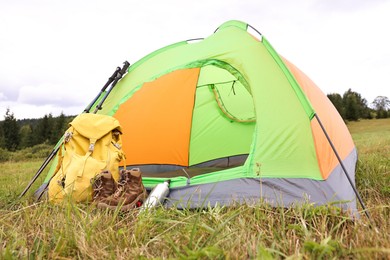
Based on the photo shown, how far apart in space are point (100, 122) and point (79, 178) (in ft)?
2.01

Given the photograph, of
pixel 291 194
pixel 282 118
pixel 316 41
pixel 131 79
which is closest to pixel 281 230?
pixel 291 194

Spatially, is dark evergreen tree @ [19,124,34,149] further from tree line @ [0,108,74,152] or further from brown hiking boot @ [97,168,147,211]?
brown hiking boot @ [97,168,147,211]

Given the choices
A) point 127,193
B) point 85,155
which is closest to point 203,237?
point 127,193

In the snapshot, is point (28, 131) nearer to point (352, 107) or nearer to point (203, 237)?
point (203, 237)

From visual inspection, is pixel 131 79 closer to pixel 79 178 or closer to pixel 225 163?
pixel 79 178

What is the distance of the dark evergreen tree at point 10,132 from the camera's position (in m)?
31.8

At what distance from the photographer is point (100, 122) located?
2867 millimetres

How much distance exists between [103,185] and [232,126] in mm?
2925

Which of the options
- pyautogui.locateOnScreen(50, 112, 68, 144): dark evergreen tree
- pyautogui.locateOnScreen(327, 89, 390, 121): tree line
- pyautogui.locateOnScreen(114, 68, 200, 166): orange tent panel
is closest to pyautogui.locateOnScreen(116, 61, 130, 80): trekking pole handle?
pyautogui.locateOnScreen(114, 68, 200, 166): orange tent panel

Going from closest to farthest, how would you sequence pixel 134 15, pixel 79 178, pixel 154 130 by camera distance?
pixel 79 178
pixel 154 130
pixel 134 15

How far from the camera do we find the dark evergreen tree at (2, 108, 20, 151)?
31828 mm

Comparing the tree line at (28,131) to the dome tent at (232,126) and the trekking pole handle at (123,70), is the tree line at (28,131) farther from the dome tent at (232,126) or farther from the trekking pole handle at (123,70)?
the trekking pole handle at (123,70)

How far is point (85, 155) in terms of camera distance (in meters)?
2.67

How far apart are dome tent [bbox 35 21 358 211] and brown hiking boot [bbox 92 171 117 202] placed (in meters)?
0.48
